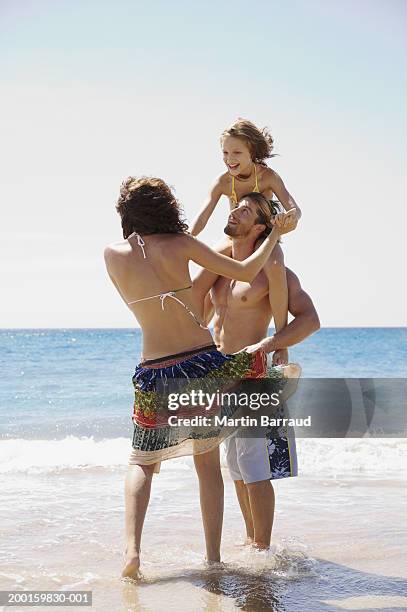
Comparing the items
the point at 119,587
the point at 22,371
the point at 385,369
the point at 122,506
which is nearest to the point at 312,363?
the point at 385,369

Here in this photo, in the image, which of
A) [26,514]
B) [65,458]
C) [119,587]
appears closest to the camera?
[119,587]

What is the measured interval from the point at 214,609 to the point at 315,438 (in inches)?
232

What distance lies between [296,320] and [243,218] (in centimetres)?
57

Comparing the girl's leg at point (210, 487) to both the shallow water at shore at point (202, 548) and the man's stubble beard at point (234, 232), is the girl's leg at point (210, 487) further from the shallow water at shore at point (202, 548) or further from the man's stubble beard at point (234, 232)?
the man's stubble beard at point (234, 232)

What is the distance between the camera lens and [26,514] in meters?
5.04

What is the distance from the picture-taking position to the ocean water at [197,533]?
11.3ft

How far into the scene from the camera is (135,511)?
344 centimetres

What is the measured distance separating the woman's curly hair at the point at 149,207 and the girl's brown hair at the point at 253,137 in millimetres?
777

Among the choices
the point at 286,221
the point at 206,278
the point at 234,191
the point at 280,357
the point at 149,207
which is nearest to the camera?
the point at 149,207

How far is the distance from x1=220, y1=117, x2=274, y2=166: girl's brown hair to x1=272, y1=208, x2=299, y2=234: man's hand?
0.57 metres

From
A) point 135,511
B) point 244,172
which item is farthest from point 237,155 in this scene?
point 135,511

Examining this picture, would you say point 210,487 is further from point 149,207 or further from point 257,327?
point 149,207

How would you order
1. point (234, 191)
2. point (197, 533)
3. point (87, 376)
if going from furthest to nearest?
1. point (87, 376)
2. point (197, 533)
3. point (234, 191)

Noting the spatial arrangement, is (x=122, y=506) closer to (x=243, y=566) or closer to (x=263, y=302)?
(x=243, y=566)
